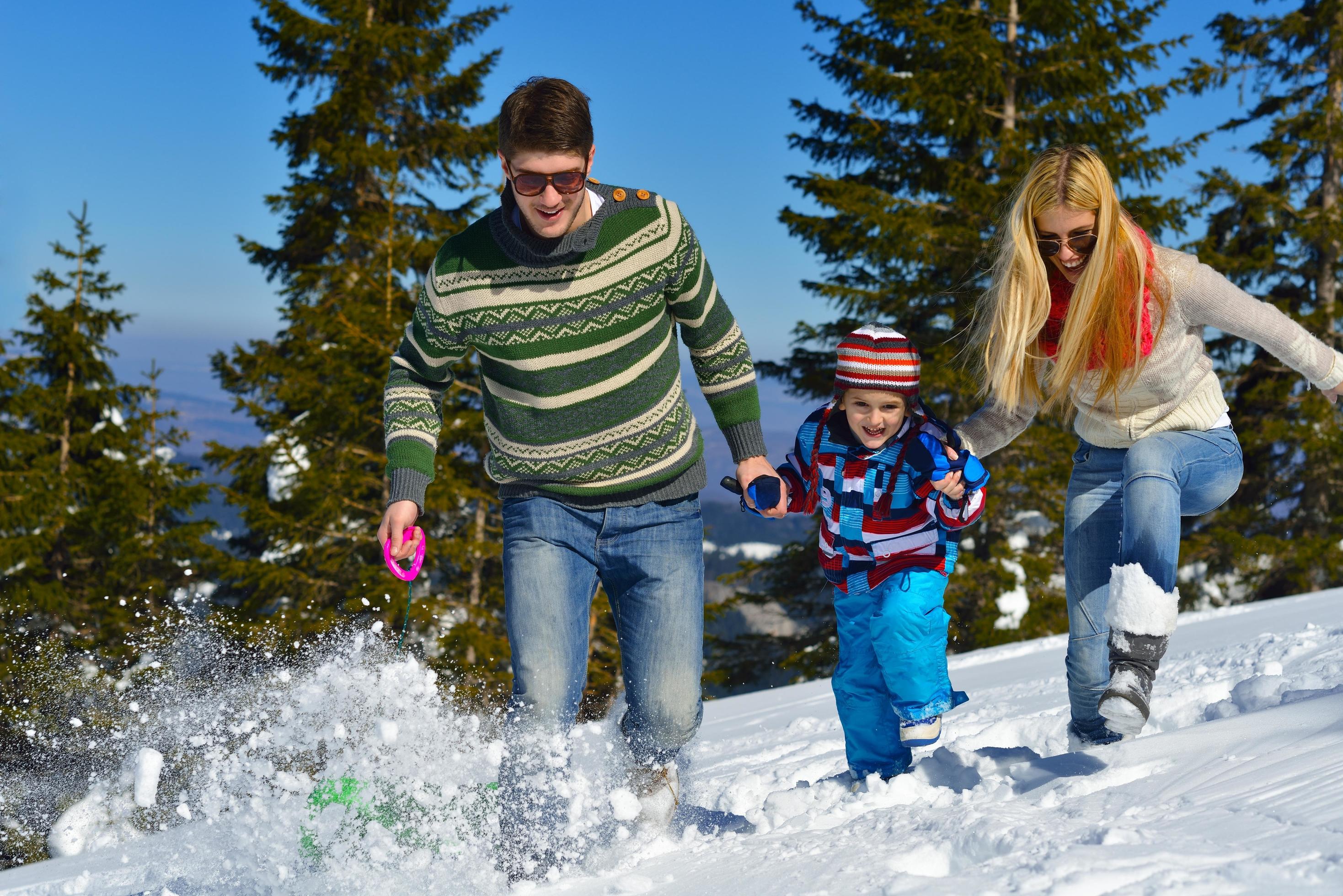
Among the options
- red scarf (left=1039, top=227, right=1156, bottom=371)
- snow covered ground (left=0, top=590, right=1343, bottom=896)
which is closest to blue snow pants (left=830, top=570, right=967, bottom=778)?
snow covered ground (left=0, top=590, right=1343, bottom=896)

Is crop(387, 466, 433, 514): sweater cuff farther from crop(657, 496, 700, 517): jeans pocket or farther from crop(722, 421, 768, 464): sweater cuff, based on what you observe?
crop(722, 421, 768, 464): sweater cuff

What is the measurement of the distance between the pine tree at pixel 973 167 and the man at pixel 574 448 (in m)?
9.53

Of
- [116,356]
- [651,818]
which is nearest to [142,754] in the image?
[651,818]

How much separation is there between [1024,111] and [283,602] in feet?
38.8

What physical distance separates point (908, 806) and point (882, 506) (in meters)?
0.89

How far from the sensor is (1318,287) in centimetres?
1470

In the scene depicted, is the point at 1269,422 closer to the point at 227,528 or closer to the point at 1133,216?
the point at 1133,216

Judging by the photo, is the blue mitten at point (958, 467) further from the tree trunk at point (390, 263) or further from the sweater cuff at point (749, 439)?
the tree trunk at point (390, 263)

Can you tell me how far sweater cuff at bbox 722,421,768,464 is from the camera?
3.12m

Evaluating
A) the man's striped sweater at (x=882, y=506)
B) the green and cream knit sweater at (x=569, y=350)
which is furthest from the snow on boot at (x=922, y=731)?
the green and cream knit sweater at (x=569, y=350)

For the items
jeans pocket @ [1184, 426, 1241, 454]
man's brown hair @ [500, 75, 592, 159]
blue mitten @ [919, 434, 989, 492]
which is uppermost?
man's brown hair @ [500, 75, 592, 159]

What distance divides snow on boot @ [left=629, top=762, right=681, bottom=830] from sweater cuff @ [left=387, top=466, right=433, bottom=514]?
40.7 inches

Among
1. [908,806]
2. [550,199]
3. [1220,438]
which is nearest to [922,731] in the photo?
[908,806]

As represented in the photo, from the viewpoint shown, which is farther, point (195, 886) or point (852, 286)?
point (852, 286)
